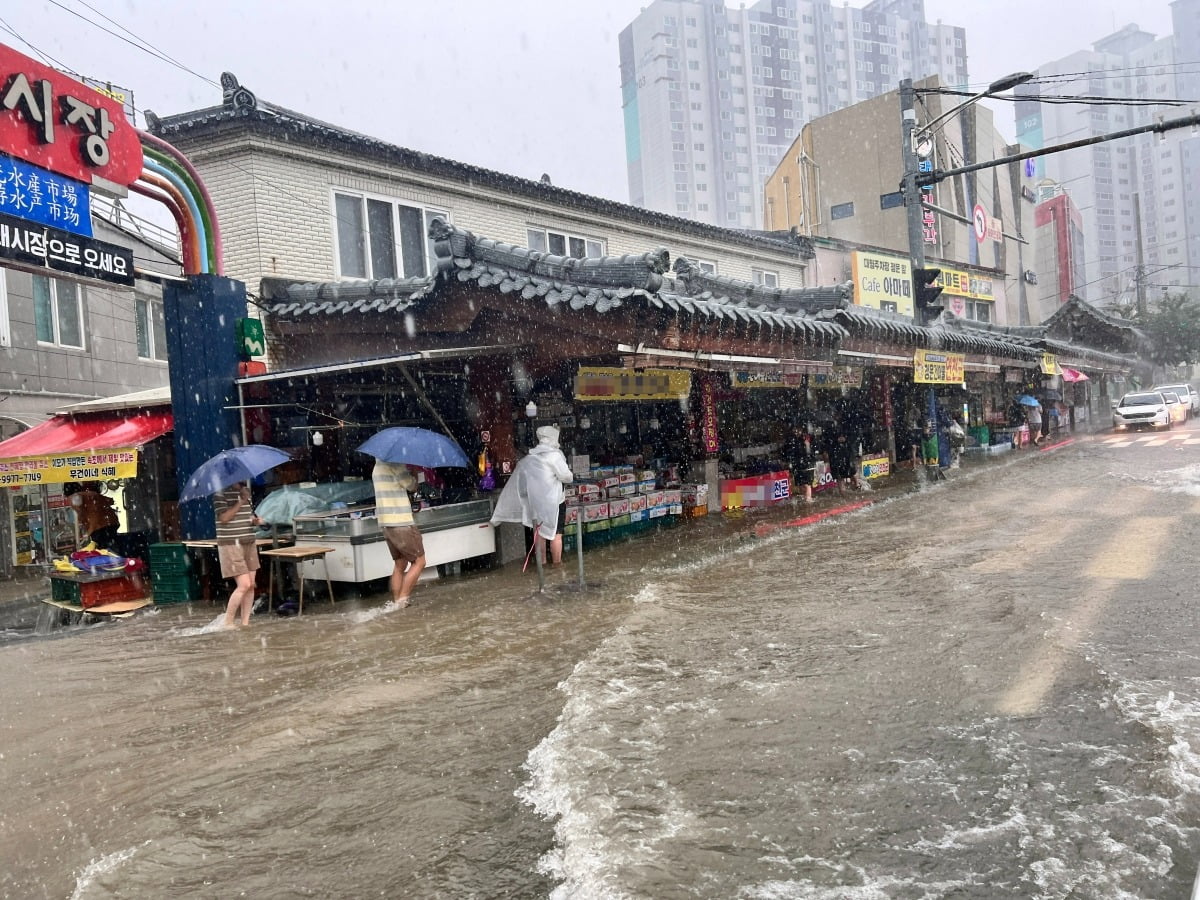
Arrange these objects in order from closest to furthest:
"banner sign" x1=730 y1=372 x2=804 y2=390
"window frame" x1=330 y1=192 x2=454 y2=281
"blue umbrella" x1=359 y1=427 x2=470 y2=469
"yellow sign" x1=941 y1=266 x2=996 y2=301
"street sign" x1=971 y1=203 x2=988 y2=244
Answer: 1. "blue umbrella" x1=359 y1=427 x2=470 y2=469
2. "banner sign" x1=730 y1=372 x2=804 y2=390
3. "window frame" x1=330 y1=192 x2=454 y2=281
4. "yellow sign" x1=941 y1=266 x2=996 y2=301
5. "street sign" x1=971 y1=203 x2=988 y2=244

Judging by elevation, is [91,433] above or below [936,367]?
below

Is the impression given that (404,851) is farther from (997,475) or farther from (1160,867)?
(997,475)

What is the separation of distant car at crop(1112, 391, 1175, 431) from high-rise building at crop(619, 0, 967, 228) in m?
76.4

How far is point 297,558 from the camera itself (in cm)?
955

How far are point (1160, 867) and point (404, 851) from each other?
333 centimetres

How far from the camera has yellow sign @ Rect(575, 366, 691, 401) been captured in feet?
40.4

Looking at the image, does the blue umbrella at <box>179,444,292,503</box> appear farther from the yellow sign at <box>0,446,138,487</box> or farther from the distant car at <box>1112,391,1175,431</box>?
the distant car at <box>1112,391,1175,431</box>

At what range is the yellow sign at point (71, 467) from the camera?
425 inches

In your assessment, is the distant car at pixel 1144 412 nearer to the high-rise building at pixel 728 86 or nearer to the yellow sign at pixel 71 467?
the yellow sign at pixel 71 467

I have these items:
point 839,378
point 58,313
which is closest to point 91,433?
point 58,313

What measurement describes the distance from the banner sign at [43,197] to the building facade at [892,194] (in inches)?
990

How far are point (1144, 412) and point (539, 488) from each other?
28.7m

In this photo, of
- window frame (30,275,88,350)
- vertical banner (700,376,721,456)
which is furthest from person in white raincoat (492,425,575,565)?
window frame (30,275,88,350)

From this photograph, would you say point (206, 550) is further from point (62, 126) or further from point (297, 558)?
point (62, 126)
